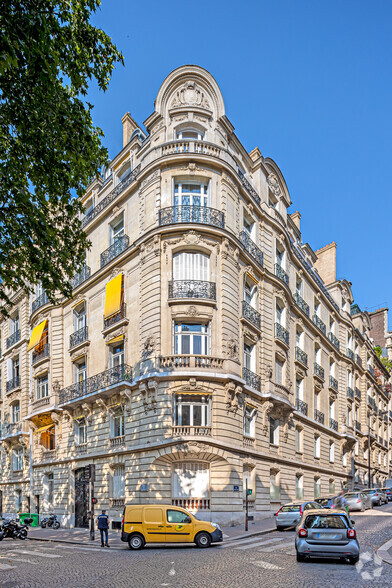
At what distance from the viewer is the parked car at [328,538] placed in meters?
12.8

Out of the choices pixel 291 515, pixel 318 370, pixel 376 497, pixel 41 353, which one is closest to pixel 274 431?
pixel 291 515

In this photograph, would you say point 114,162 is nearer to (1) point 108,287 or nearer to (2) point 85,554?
(1) point 108,287

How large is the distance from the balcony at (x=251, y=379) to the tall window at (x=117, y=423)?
6499 millimetres

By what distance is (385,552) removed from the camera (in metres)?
14.9

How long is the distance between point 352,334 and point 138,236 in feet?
102

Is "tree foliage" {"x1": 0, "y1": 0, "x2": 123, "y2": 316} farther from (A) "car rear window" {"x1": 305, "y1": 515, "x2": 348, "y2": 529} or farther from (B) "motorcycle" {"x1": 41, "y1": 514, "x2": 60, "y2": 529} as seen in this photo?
(B) "motorcycle" {"x1": 41, "y1": 514, "x2": 60, "y2": 529}

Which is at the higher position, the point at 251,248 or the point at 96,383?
the point at 251,248

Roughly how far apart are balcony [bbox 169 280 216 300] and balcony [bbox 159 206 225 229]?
303 cm

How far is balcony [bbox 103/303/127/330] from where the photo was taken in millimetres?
27797

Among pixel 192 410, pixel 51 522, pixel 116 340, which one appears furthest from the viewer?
pixel 51 522

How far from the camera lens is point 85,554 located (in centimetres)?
1666

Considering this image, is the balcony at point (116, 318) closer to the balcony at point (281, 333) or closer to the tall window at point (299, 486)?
the balcony at point (281, 333)

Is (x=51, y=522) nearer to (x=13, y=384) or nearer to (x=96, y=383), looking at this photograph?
(x=96, y=383)

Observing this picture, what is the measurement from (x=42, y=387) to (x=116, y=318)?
10266mm
